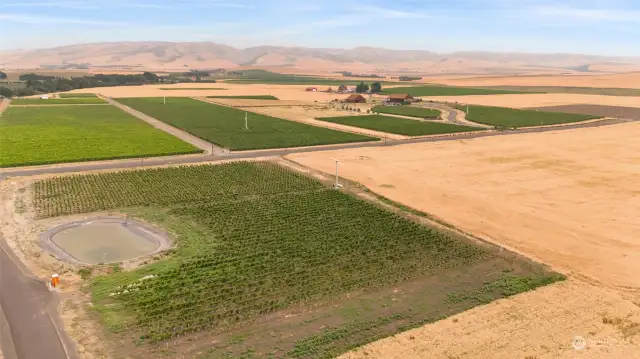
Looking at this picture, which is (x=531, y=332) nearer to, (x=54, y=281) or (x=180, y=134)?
(x=54, y=281)

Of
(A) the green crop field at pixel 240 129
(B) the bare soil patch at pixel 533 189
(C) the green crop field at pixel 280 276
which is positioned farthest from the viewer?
(A) the green crop field at pixel 240 129

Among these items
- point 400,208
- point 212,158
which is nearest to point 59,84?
point 212,158

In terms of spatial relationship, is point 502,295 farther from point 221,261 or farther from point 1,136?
point 1,136

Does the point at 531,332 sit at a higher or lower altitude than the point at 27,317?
lower

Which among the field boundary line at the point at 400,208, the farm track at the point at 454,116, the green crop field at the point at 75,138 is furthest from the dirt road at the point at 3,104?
the farm track at the point at 454,116

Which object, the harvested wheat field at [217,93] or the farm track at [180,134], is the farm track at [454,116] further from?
the farm track at [180,134]

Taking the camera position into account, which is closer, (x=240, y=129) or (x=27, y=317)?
(x=27, y=317)
